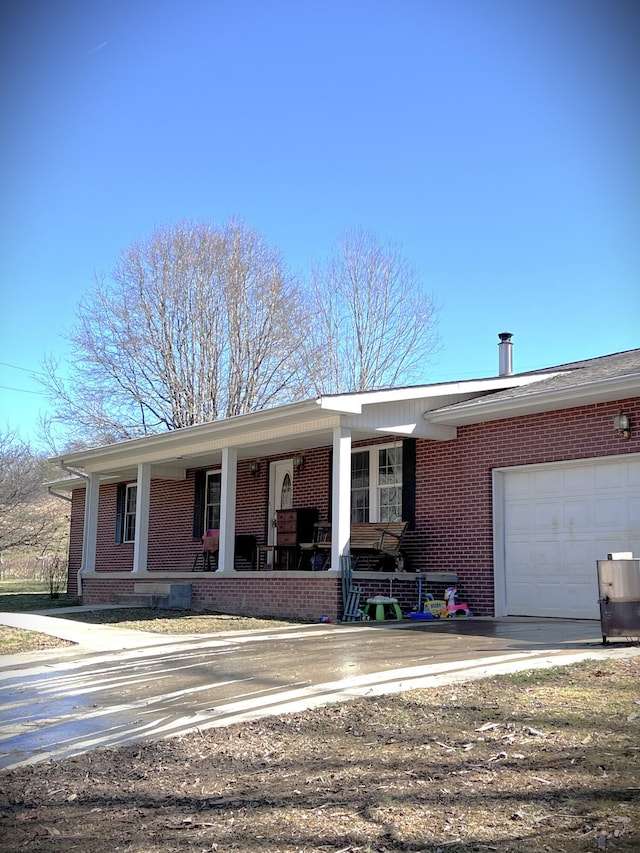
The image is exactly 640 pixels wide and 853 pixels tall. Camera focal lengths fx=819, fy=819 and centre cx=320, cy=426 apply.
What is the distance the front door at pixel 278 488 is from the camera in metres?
17.5

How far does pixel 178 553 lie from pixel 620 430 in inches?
488

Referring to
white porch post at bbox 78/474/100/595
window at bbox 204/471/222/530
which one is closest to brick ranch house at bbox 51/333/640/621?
window at bbox 204/471/222/530

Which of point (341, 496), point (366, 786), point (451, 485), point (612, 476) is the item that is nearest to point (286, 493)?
point (451, 485)

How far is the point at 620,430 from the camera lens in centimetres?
1128

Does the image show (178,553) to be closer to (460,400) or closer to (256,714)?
(460,400)

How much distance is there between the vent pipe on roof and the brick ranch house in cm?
4

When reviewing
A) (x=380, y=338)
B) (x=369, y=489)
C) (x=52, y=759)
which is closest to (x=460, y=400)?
(x=369, y=489)

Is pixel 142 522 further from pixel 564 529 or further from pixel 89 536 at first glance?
pixel 564 529

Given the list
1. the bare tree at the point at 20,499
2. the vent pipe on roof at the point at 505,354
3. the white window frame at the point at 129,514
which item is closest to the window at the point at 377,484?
the vent pipe on roof at the point at 505,354

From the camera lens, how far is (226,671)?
728 cm

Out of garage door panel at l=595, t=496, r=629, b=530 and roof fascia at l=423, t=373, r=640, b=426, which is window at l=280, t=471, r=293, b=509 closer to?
roof fascia at l=423, t=373, r=640, b=426

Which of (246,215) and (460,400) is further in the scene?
(246,215)

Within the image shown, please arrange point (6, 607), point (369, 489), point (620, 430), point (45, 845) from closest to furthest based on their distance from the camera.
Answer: point (45, 845) → point (620, 430) → point (369, 489) → point (6, 607)

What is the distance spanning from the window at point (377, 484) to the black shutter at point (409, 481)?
20cm
